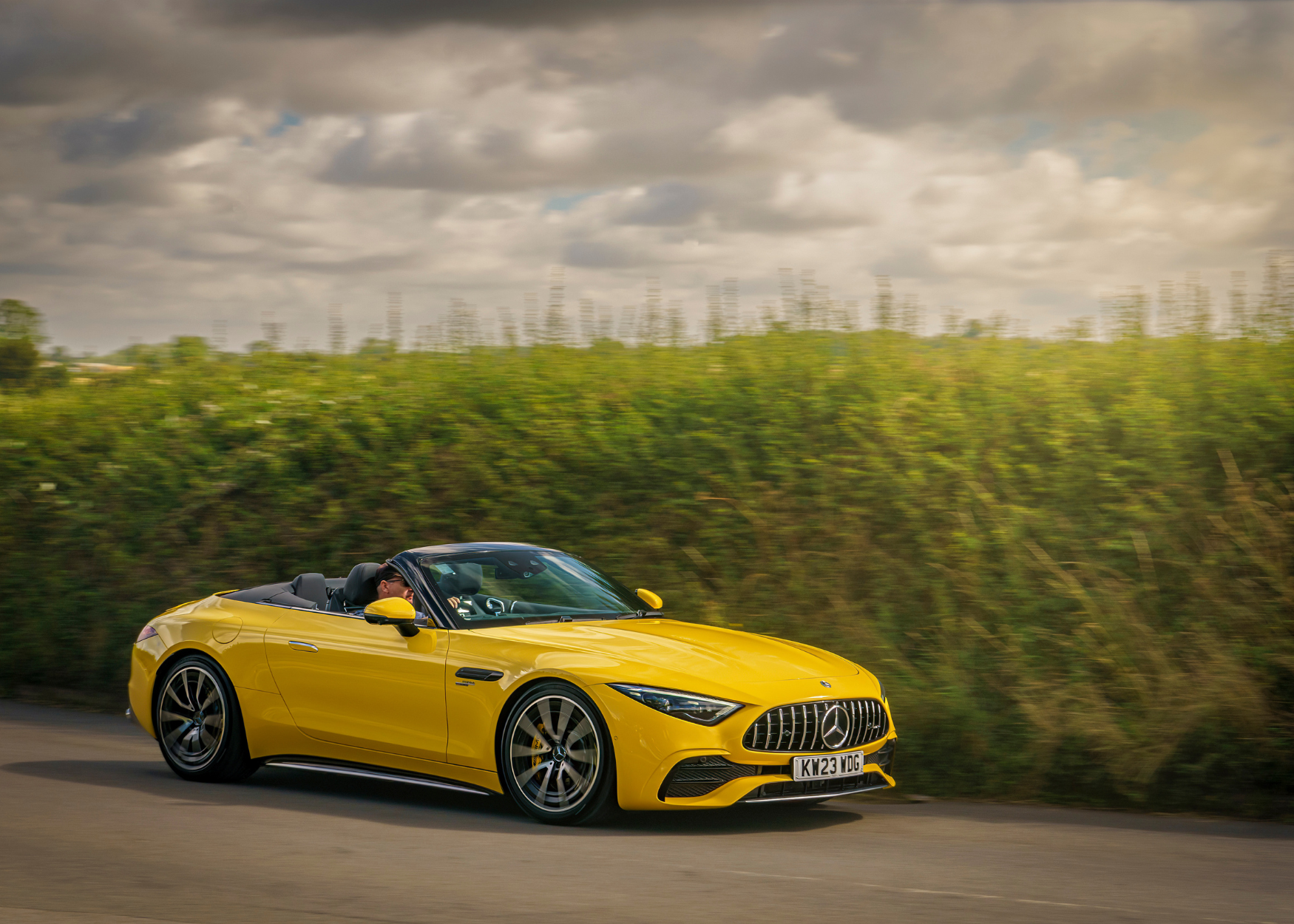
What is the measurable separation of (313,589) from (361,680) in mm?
1009

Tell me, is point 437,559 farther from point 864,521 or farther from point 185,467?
point 185,467

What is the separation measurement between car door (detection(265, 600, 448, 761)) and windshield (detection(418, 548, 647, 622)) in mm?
Answer: 394

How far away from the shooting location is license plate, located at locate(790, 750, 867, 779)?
7.31 meters

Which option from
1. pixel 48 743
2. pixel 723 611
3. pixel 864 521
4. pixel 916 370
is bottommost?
pixel 48 743

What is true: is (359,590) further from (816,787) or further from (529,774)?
(816,787)

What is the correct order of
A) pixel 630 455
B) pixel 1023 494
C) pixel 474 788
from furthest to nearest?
1. pixel 630 455
2. pixel 1023 494
3. pixel 474 788

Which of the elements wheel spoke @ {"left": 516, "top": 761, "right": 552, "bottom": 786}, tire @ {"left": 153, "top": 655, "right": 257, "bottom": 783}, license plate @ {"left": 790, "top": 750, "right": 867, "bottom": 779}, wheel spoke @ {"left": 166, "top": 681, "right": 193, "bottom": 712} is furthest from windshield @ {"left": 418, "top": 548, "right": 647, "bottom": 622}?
wheel spoke @ {"left": 166, "top": 681, "right": 193, "bottom": 712}

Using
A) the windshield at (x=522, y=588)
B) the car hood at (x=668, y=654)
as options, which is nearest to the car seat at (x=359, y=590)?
the windshield at (x=522, y=588)

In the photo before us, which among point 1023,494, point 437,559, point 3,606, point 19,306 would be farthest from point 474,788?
point 19,306

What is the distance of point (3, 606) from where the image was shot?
14500 millimetres

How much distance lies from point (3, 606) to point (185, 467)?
7.97ft

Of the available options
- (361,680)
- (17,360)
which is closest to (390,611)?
(361,680)

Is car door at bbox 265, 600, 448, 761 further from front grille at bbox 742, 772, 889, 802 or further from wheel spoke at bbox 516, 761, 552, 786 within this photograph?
front grille at bbox 742, 772, 889, 802

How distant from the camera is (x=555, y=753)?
7.45 meters
